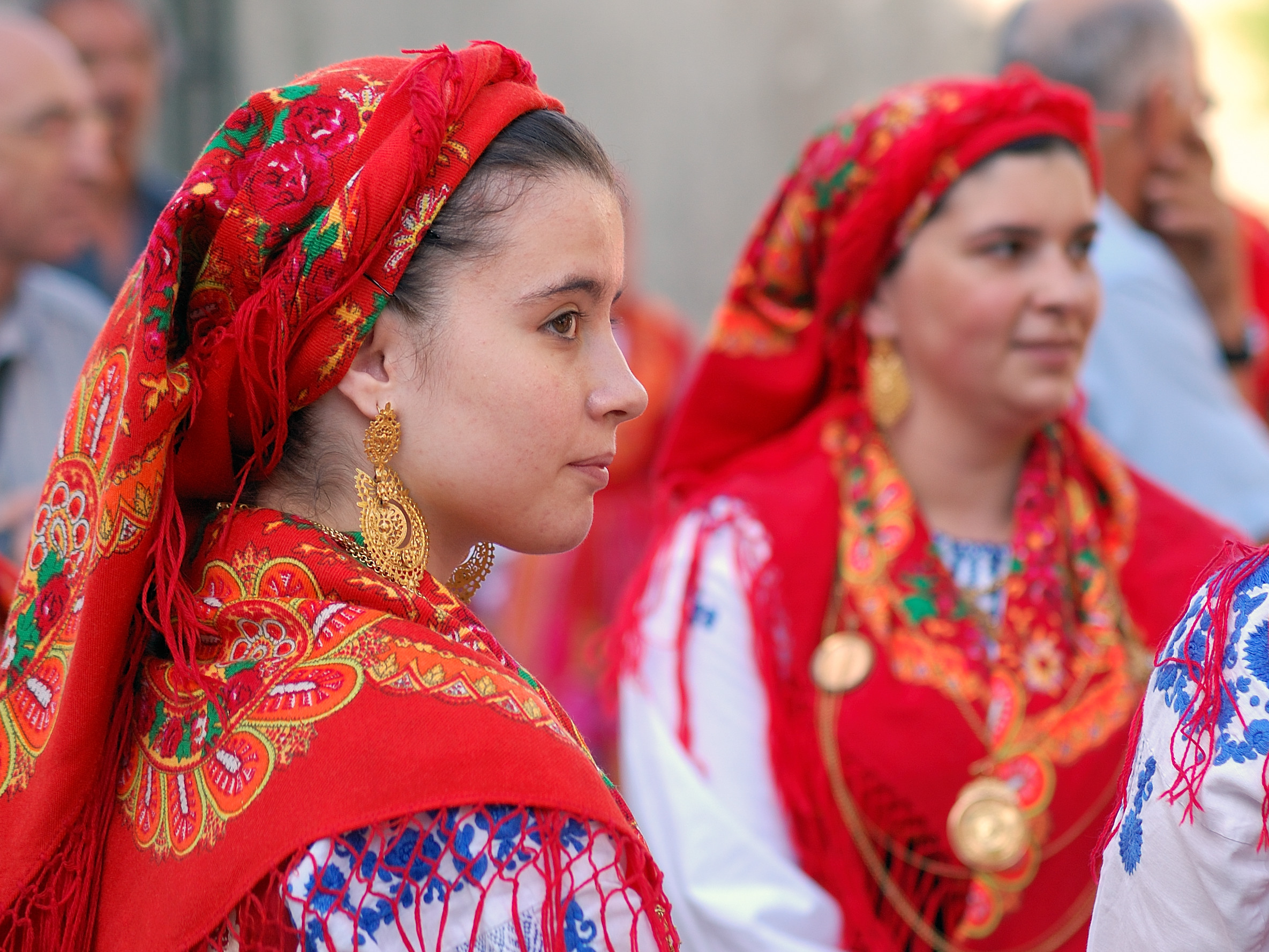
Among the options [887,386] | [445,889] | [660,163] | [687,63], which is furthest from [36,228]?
[687,63]

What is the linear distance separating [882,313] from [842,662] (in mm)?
705

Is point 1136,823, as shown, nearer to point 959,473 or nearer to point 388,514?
point 388,514

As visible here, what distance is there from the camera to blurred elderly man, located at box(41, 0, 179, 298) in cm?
441

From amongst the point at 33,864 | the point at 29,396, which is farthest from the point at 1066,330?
the point at 29,396

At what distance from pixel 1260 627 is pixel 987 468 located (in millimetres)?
1441

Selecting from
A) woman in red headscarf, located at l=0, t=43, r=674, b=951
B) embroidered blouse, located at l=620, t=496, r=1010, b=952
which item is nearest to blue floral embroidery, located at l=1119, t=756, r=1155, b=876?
woman in red headscarf, located at l=0, t=43, r=674, b=951

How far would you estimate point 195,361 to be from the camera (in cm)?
145

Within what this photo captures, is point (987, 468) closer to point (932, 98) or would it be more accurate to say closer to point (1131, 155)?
point (932, 98)

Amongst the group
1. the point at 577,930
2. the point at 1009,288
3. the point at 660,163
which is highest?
the point at 660,163

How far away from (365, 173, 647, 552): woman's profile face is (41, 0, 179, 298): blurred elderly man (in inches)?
128

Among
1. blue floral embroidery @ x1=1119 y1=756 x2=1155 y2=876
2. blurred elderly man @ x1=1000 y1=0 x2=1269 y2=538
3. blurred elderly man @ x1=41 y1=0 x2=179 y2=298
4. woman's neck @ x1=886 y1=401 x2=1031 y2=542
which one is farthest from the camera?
blurred elderly man @ x1=41 y1=0 x2=179 y2=298

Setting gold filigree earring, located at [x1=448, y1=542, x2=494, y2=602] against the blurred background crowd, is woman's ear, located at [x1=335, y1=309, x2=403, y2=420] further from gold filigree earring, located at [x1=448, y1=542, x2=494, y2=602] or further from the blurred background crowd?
the blurred background crowd

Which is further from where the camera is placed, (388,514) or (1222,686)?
(388,514)

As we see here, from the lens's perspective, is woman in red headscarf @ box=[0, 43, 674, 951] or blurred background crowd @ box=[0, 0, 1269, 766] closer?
woman in red headscarf @ box=[0, 43, 674, 951]
